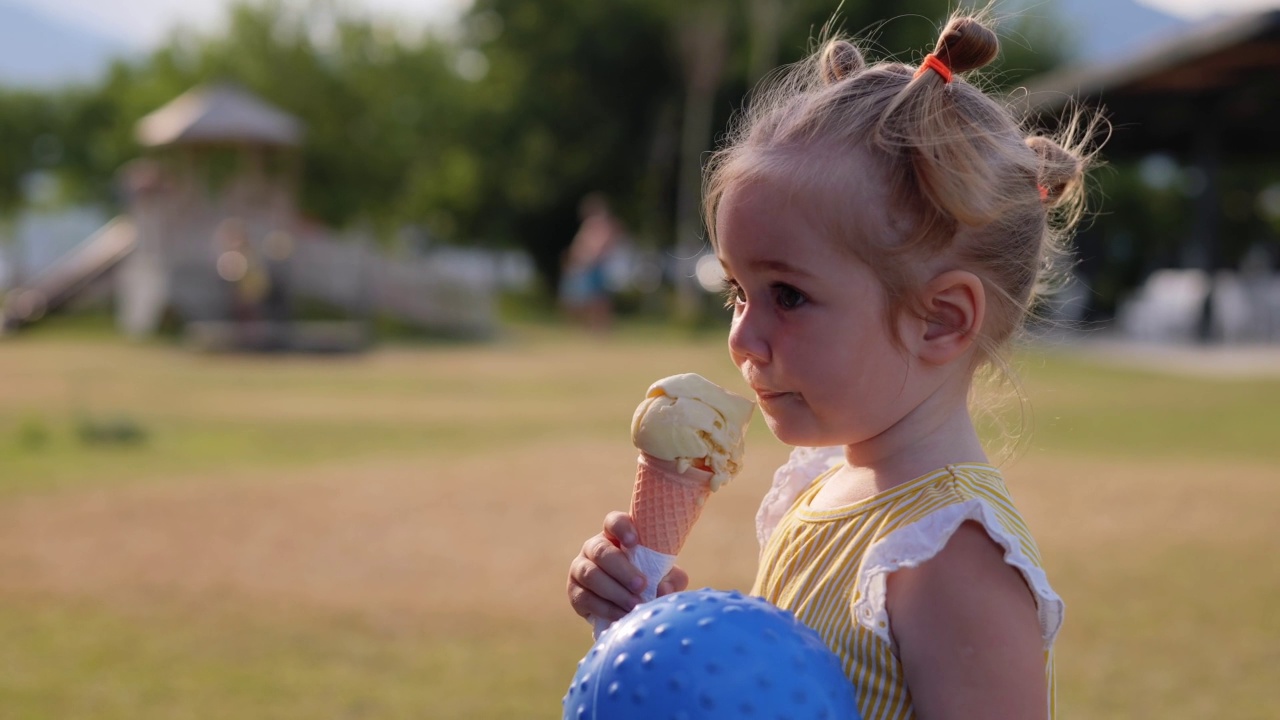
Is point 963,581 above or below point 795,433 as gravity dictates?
below

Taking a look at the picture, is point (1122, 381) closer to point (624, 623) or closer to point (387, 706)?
point (387, 706)

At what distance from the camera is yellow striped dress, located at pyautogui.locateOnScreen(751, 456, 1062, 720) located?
1.88 m

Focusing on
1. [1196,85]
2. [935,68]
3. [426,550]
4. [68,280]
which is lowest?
[68,280]

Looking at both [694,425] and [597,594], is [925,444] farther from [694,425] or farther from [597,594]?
[597,594]

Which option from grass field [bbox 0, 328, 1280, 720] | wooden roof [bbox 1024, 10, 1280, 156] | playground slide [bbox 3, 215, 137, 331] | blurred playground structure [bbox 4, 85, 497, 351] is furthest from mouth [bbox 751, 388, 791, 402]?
playground slide [bbox 3, 215, 137, 331]

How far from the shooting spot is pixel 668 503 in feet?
7.22

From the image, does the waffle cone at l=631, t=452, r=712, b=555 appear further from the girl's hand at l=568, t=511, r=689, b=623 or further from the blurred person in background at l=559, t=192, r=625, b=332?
the blurred person in background at l=559, t=192, r=625, b=332

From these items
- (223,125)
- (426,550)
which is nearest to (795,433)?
(426,550)

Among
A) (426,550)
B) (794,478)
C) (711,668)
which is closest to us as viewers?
(711,668)

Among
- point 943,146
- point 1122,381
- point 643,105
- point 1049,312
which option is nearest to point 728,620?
point 943,146

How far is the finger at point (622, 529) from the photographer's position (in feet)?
7.18

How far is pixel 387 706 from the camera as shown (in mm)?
4512

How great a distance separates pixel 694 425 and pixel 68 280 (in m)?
30.0

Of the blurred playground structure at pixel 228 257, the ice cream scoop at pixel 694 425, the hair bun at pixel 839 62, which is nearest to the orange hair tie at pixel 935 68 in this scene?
the hair bun at pixel 839 62
